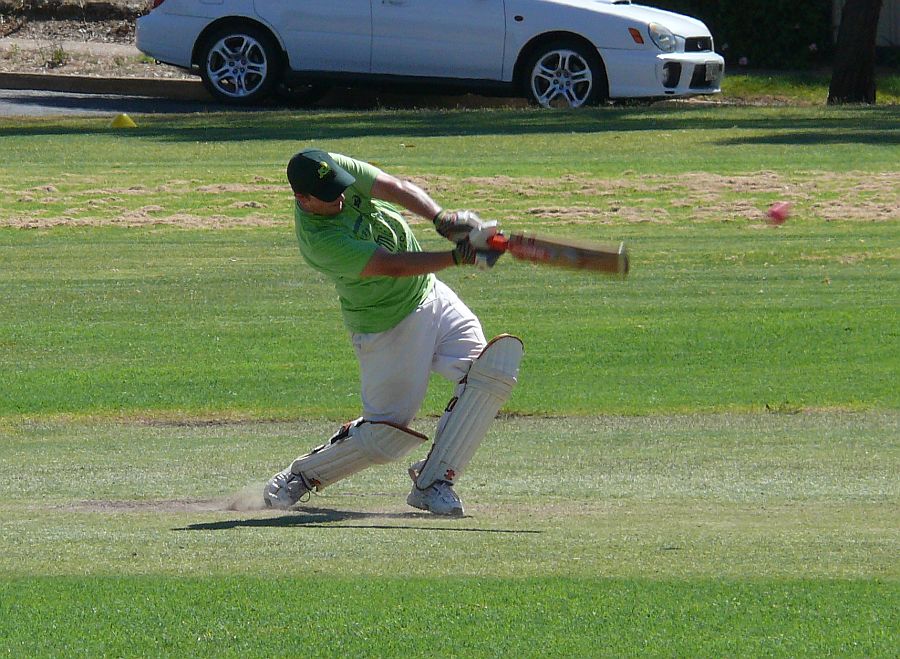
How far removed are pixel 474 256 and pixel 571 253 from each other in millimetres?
401

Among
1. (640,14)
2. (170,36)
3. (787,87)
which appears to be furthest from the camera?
(787,87)

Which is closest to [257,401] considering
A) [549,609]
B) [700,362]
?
[700,362]

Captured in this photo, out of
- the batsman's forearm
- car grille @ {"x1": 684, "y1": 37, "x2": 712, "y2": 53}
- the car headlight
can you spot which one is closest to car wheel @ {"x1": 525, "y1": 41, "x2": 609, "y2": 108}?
the car headlight

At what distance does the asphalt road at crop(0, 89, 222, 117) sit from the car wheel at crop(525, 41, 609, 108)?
451 cm

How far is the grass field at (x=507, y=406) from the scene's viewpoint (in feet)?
16.7

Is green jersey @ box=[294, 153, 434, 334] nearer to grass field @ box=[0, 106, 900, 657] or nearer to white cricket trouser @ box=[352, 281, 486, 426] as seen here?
white cricket trouser @ box=[352, 281, 486, 426]

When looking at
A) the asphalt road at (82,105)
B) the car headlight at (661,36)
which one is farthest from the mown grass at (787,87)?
the asphalt road at (82,105)

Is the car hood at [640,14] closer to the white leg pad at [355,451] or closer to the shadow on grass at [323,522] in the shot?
the white leg pad at [355,451]

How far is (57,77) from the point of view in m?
23.9

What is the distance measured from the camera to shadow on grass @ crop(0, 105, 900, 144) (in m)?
18.9

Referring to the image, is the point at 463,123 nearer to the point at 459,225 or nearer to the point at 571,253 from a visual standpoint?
the point at 459,225

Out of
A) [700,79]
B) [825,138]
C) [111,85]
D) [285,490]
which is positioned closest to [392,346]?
[285,490]

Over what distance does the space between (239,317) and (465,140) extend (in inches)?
250

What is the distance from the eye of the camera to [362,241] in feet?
22.0
